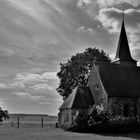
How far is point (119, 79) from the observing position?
1517 inches

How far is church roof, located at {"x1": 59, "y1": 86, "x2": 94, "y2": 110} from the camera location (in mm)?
35969

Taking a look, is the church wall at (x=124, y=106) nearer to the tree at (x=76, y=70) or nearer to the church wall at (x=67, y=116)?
the church wall at (x=67, y=116)

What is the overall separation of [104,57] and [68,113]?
1753cm

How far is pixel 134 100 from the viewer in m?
37.1

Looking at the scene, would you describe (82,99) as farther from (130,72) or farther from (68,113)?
(130,72)

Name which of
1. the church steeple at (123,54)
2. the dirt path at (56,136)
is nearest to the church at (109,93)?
the church steeple at (123,54)

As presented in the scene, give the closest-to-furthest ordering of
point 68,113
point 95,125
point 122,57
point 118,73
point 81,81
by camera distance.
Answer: point 95,125 < point 68,113 < point 118,73 < point 122,57 < point 81,81

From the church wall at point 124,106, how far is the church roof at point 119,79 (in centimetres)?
68

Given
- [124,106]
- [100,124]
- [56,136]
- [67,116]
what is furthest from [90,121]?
[124,106]

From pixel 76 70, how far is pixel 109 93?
46.0ft

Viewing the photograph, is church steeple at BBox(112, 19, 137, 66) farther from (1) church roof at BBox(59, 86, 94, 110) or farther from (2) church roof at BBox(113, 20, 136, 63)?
(1) church roof at BBox(59, 86, 94, 110)

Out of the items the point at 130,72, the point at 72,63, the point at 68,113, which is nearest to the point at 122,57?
the point at 130,72

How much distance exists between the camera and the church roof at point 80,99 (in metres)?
36.0

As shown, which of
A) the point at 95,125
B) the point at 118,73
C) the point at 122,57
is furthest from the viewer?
the point at 122,57
